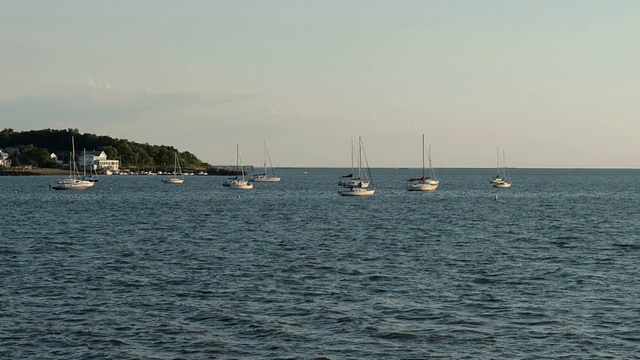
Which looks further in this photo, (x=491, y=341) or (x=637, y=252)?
(x=637, y=252)

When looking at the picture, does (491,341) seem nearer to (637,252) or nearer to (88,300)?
(88,300)

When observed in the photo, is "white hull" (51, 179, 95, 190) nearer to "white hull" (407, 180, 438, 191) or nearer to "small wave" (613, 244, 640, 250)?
"white hull" (407, 180, 438, 191)

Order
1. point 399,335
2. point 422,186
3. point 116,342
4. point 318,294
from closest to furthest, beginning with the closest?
point 116,342
point 399,335
point 318,294
point 422,186

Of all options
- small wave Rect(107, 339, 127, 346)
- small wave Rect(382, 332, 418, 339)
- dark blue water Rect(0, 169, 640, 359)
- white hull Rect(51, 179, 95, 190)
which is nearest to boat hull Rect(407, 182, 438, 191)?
white hull Rect(51, 179, 95, 190)

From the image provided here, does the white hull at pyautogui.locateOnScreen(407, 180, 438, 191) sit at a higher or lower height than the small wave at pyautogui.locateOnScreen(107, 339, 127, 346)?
higher

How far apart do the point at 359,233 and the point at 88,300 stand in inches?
1582

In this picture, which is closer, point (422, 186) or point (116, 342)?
point (116, 342)

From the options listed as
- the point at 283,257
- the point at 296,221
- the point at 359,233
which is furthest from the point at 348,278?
the point at 296,221

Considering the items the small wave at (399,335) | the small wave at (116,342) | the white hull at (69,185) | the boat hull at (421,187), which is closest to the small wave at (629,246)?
the small wave at (399,335)

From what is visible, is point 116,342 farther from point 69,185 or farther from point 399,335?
point 69,185

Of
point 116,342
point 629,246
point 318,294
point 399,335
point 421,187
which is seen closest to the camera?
point 116,342

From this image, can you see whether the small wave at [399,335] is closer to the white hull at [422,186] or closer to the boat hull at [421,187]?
the boat hull at [421,187]

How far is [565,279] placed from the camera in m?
42.1

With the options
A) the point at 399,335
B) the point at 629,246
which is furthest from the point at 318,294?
the point at 629,246
